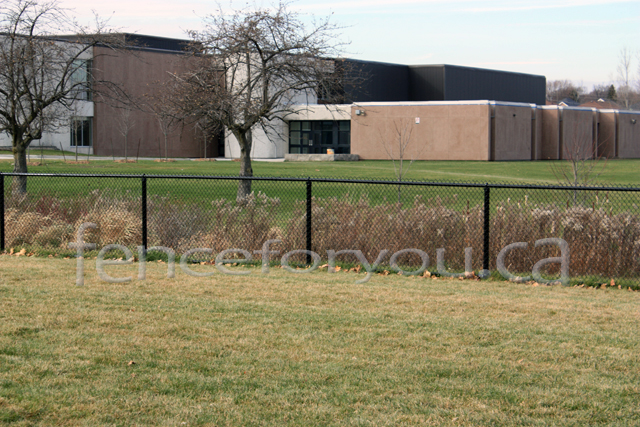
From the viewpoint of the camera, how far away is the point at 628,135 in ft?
211

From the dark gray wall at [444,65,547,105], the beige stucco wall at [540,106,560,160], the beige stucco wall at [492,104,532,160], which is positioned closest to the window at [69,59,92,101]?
the beige stucco wall at [492,104,532,160]

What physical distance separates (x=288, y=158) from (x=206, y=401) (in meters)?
47.8

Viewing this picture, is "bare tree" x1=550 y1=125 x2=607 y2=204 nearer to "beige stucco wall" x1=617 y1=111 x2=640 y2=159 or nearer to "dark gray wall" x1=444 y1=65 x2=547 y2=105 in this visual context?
"beige stucco wall" x1=617 y1=111 x2=640 y2=159

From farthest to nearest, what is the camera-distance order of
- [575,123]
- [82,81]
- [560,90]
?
1. [560,90]
2. [575,123]
3. [82,81]

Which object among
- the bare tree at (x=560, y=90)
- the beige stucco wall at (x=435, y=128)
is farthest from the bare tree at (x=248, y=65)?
the bare tree at (x=560, y=90)

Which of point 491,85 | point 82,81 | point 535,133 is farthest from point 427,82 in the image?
point 82,81

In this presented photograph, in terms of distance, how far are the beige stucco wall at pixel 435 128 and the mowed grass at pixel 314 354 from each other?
4316 cm

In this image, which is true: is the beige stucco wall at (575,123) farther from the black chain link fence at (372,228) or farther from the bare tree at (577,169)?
the black chain link fence at (372,228)

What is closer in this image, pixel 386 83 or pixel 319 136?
pixel 319 136

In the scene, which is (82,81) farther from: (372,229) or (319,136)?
(319,136)

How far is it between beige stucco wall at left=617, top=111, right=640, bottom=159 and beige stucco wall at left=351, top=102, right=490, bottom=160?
1992cm

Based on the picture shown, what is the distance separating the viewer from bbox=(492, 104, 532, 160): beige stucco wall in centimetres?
5138

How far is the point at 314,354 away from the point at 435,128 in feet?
156

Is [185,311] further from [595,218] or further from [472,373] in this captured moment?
[595,218]
